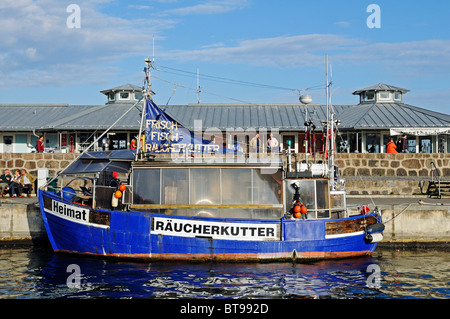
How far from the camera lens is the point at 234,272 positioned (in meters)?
14.2

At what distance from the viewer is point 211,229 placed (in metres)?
15.0

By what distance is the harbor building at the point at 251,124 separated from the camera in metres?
29.9

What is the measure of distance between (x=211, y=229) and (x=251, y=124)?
1673cm

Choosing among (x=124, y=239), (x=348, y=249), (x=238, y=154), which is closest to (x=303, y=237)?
Result: (x=348, y=249)

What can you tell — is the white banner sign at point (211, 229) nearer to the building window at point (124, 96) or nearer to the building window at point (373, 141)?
the building window at point (373, 141)

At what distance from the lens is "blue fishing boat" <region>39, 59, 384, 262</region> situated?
49.6 feet

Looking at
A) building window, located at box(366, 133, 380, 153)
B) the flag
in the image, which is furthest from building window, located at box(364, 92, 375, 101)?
the flag

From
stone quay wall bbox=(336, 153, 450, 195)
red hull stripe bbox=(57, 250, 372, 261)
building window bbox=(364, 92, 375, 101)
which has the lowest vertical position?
red hull stripe bbox=(57, 250, 372, 261)

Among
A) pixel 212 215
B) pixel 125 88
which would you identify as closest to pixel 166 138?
pixel 212 215

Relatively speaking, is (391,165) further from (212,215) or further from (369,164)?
(212,215)

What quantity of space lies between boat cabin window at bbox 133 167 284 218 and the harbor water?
1603 millimetres

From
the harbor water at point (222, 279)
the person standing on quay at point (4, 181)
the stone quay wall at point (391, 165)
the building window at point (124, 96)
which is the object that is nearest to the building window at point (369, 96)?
the stone quay wall at point (391, 165)

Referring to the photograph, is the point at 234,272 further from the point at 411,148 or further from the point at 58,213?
the point at 411,148

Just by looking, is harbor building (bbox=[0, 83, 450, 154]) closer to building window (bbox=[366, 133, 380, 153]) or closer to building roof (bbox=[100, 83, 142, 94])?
building window (bbox=[366, 133, 380, 153])
